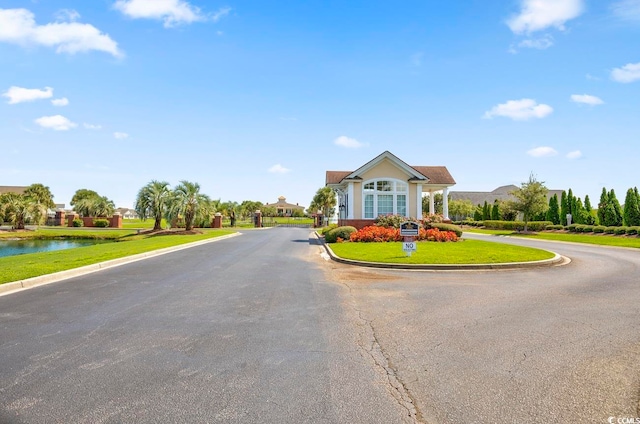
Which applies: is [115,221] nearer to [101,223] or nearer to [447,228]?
[101,223]

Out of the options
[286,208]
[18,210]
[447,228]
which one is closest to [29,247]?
[18,210]

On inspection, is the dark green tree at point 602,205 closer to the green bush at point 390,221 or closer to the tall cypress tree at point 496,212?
the tall cypress tree at point 496,212

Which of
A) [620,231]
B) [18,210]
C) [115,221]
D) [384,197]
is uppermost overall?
[384,197]

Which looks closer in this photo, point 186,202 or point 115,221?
point 186,202

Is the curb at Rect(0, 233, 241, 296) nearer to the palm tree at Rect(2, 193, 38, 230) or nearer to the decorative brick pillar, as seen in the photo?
the palm tree at Rect(2, 193, 38, 230)

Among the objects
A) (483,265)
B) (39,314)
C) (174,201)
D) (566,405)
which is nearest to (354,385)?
(566,405)

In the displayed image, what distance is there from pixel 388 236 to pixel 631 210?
25.2 metres

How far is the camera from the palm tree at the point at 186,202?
1427 inches

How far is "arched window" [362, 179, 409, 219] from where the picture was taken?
27.5 m

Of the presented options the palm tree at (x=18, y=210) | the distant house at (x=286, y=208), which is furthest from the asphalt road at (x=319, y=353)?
the distant house at (x=286, y=208)

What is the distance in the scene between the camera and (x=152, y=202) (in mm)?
39750

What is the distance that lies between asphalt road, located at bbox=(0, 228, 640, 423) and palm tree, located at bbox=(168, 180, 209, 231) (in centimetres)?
2729

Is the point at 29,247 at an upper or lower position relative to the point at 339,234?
lower

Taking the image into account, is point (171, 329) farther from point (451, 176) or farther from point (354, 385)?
point (451, 176)
